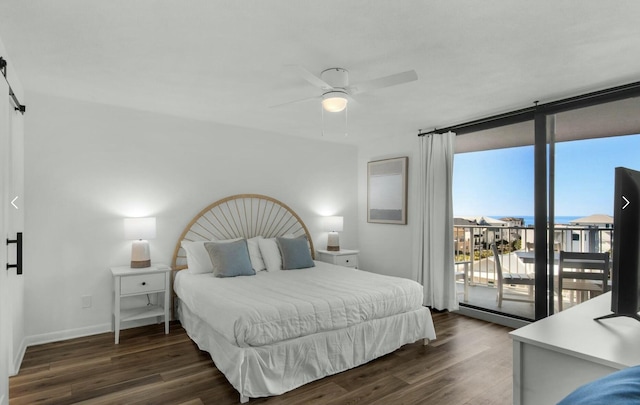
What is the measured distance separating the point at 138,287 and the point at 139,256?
0.35 meters

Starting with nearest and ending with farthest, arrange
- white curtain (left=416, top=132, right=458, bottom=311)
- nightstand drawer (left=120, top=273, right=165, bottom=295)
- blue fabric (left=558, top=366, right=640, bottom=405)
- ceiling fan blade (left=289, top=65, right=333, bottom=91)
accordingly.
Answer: blue fabric (left=558, top=366, right=640, bottom=405) < ceiling fan blade (left=289, top=65, right=333, bottom=91) < nightstand drawer (left=120, top=273, right=165, bottom=295) < white curtain (left=416, top=132, right=458, bottom=311)

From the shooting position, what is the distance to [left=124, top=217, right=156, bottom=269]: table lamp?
3664 mm

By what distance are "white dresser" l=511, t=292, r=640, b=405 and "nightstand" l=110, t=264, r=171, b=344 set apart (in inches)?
134

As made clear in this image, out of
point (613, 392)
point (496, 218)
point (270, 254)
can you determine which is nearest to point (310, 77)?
point (613, 392)

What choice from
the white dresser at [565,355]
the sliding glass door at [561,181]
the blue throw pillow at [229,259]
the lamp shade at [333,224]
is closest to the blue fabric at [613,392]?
the white dresser at [565,355]

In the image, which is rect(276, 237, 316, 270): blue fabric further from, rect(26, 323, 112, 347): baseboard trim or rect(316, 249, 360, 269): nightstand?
rect(26, 323, 112, 347): baseboard trim

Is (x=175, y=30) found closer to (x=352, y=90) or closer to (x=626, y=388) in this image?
(x=352, y=90)

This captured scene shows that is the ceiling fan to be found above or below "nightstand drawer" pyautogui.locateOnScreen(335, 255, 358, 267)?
above

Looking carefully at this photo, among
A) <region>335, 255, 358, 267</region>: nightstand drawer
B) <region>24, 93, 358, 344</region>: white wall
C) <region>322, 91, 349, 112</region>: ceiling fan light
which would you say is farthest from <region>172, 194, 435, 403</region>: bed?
<region>322, 91, 349, 112</region>: ceiling fan light

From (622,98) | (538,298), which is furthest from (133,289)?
(622,98)

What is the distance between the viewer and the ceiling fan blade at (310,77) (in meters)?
2.30

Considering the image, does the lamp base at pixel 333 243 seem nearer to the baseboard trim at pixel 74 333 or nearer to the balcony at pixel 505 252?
the balcony at pixel 505 252

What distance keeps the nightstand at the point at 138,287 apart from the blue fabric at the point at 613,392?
3803 millimetres

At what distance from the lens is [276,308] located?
104 inches
